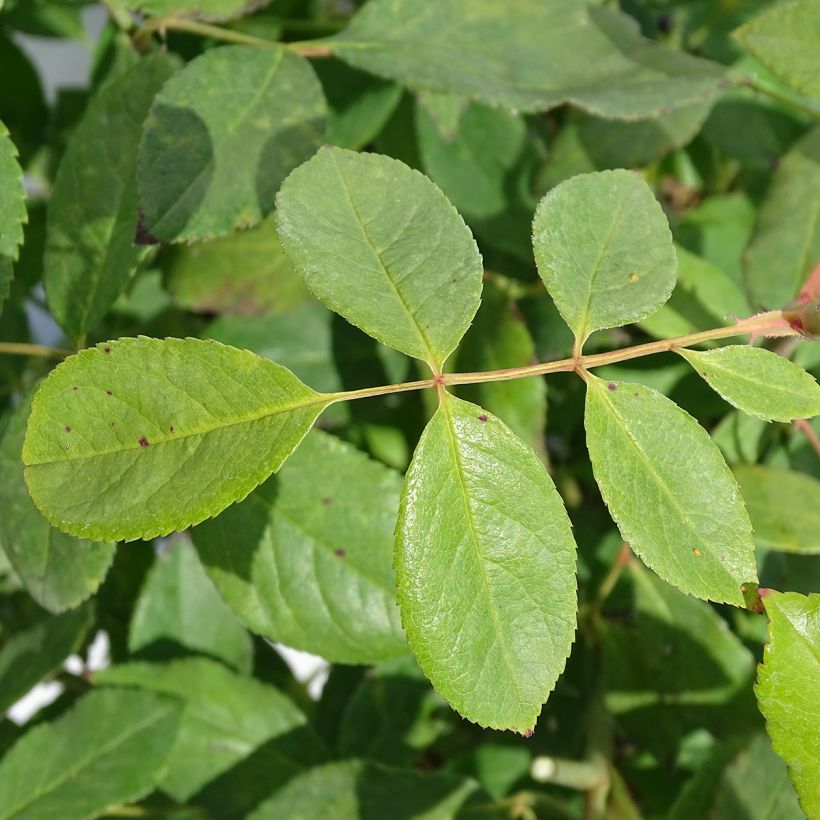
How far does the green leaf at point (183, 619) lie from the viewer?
1055 millimetres

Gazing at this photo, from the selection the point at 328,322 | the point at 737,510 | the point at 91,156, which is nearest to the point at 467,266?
the point at 737,510

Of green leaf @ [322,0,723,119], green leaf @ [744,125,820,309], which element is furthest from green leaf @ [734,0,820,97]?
green leaf @ [744,125,820,309]

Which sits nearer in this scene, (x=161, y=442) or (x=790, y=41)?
(x=161, y=442)

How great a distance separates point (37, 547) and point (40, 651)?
0.26 metres

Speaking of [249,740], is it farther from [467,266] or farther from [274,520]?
[467,266]

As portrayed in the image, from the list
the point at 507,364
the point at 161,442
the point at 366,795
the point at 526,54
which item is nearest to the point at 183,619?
the point at 366,795

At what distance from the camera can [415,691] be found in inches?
42.4

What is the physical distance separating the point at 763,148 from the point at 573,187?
1.79 feet

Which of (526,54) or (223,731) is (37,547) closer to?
(223,731)

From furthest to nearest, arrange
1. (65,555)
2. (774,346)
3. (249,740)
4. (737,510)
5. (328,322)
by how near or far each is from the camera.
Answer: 1. (328,322)
2. (249,740)
3. (774,346)
4. (65,555)
5. (737,510)

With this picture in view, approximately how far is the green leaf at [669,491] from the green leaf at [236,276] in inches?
20.6

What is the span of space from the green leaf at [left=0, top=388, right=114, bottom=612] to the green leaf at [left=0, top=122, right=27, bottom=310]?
0.34 ft


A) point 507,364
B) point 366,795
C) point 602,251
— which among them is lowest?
point 366,795

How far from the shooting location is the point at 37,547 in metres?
0.73
